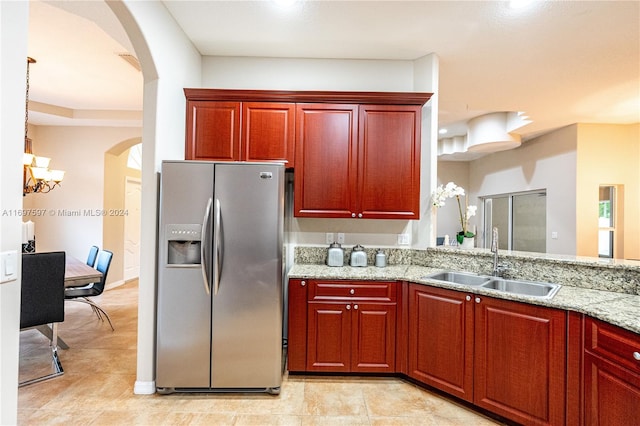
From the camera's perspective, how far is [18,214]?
1215 millimetres

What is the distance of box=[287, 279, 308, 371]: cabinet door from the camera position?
2.50 m

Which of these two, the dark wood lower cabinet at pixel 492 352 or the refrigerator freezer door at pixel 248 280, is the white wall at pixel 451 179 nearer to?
the dark wood lower cabinet at pixel 492 352

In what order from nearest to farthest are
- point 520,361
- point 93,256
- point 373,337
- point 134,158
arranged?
point 520,361
point 373,337
point 93,256
point 134,158

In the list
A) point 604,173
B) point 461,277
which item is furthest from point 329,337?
point 604,173

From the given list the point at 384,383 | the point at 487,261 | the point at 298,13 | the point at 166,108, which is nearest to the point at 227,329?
the point at 384,383

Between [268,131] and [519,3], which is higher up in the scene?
[519,3]

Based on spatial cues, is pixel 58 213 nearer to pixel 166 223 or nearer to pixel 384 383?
pixel 166 223

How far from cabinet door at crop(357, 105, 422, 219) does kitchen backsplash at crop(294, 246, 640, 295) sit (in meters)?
0.47

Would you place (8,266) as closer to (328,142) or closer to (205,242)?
(205,242)

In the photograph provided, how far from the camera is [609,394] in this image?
5.07 ft

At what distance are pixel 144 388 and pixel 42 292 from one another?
111 cm

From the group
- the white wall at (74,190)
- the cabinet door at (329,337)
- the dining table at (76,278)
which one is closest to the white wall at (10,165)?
the cabinet door at (329,337)

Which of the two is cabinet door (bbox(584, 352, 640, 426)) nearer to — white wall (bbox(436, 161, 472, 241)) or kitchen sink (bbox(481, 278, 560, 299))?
kitchen sink (bbox(481, 278, 560, 299))

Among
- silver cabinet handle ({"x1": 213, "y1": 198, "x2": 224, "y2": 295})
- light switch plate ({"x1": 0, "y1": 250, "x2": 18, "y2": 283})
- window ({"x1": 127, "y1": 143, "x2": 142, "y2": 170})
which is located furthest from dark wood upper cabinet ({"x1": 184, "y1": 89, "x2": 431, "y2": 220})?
window ({"x1": 127, "y1": 143, "x2": 142, "y2": 170})
